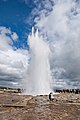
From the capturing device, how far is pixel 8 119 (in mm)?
7723

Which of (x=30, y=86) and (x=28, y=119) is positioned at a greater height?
(x=30, y=86)

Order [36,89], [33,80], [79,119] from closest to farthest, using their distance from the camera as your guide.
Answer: [79,119], [36,89], [33,80]

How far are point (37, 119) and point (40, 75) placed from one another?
→ 75.6m

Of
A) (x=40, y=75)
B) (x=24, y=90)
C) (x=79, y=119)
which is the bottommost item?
(x=79, y=119)

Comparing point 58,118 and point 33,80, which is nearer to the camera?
point 58,118

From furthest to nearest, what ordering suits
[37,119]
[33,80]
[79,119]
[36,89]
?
[33,80] < [36,89] < [79,119] < [37,119]

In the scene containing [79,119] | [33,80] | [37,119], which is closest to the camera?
[37,119]

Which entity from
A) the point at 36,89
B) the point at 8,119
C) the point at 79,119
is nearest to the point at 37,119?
the point at 8,119

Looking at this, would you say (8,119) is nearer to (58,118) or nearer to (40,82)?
(58,118)

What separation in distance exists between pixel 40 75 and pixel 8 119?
2971 inches

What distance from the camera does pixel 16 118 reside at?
779 cm

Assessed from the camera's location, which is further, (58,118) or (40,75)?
(40,75)

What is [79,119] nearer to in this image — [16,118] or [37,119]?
[37,119]

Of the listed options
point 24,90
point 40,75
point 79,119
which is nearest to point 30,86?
point 24,90
